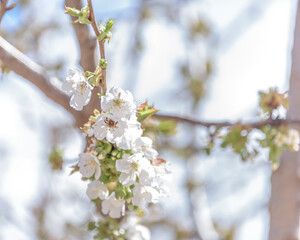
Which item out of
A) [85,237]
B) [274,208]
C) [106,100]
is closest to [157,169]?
[106,100]

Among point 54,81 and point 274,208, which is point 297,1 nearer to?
point 274,208

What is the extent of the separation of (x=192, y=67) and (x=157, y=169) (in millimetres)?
2505

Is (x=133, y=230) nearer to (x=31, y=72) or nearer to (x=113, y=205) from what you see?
(x=113, y=205)

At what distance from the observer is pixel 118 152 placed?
2.79 ft

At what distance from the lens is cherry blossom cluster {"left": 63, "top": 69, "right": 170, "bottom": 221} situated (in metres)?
0.79

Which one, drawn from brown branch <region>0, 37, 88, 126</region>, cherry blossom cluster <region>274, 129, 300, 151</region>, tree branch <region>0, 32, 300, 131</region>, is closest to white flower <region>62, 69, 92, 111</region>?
tree branch <region>0, 32, 300, 131</region>

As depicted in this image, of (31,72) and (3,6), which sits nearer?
(3,6)

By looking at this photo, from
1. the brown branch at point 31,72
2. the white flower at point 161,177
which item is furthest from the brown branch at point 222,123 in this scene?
the white flower at point 161,177

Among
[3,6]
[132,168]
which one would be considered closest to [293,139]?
[132,168]

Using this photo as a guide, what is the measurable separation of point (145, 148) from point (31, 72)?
0.54m

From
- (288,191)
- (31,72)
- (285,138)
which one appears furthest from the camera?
(288,191)

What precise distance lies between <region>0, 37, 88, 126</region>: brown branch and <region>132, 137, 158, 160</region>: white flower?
14.4 inches

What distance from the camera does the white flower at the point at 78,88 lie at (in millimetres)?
792

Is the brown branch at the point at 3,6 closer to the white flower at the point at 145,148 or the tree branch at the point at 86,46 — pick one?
the tree branch at the point at 86,46
